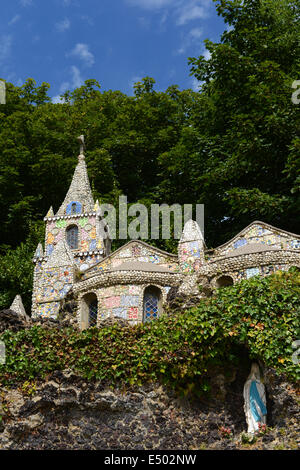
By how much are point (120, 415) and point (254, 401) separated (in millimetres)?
3143

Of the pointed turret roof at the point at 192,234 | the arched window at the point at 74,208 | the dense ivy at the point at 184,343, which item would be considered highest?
the arched window at the point at 74,208

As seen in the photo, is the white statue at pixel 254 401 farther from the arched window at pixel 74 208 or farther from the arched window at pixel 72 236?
the arched window at pixel 74 208

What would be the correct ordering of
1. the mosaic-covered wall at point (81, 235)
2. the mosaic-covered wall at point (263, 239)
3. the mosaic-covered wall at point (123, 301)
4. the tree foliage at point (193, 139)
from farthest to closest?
the tree foliage at point (193, 139) < the mosaic-covered wall at point (81, 235) < the mosaic-covered wall at point (263, 239) < the mosaic-covered wall at point (123, 301)

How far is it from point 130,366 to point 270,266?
5475 mm

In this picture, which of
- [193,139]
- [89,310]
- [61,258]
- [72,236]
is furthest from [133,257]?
[193,139]

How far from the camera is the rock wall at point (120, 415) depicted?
13414mm

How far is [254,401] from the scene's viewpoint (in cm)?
1350

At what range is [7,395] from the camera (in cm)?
1418

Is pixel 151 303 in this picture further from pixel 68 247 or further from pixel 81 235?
pixel 81 235

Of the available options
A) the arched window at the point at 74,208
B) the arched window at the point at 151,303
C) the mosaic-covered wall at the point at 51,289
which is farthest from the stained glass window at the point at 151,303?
the arched window at the point at 74,208

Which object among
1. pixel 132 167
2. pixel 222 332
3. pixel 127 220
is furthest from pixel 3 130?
pixel 222 332

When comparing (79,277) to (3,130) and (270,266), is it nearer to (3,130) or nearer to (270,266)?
(270,266)

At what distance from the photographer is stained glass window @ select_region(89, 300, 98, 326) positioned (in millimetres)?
18411

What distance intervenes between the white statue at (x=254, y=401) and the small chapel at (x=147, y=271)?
384 centimetres
